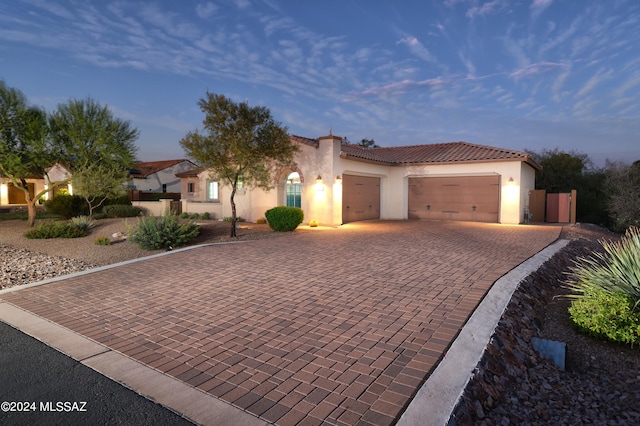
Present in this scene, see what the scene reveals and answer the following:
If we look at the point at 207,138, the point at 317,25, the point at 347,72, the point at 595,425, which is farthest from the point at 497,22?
the point at 595,425

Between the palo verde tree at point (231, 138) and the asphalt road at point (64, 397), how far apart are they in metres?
9.74

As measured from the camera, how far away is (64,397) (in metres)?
3.21

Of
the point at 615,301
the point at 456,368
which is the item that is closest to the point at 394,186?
the point at 615,301

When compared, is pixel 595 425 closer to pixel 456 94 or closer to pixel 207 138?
pixel 207 138

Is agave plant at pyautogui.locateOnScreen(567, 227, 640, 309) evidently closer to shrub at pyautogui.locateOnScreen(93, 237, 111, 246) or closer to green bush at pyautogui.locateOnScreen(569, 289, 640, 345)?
green bush at pyautogui.locateOnScreen(569, 289, 640, 345)

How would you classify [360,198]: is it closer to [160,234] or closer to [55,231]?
[160,234]

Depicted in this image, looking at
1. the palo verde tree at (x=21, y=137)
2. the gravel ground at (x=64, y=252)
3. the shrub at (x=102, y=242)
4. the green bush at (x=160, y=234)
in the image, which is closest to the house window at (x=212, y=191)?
the gravel ground at (x=64, y=252)

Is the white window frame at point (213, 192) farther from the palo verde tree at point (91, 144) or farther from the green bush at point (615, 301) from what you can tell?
the green bush at point (615, 301)

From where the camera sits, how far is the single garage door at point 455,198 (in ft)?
61.0

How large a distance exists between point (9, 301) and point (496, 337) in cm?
750

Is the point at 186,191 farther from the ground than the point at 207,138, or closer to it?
closer to it

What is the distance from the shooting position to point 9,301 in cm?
616

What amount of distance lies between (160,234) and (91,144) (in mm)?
10353

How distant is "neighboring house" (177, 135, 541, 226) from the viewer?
17469 mm
